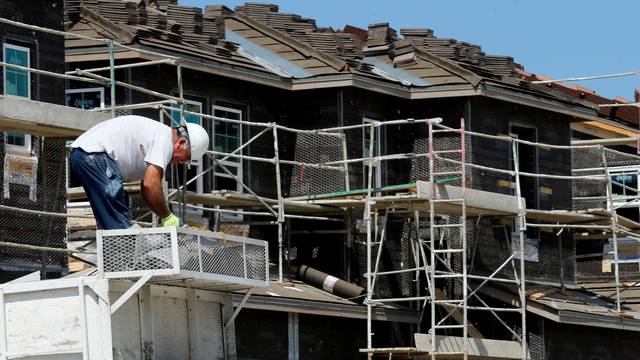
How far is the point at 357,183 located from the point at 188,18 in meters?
4.51

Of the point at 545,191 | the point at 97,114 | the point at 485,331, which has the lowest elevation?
the point at 485,331

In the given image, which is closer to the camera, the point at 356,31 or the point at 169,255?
the point at 169,255

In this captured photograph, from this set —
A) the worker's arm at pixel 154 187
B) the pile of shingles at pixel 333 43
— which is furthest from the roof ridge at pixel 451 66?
the worker's arm at pixel 154 187

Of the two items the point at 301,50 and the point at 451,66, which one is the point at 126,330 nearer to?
the point at 301,50

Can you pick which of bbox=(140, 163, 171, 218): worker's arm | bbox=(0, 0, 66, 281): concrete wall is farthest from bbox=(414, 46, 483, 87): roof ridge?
bbox=(140, 163, 171, 218): worker's arm

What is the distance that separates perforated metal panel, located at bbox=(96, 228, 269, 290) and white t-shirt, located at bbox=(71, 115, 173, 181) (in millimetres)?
754

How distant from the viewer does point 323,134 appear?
3166cm

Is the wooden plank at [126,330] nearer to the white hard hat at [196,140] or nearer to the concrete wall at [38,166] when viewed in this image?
the white hard hat at [196,140]

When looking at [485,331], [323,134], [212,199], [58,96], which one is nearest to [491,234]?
[485,331]

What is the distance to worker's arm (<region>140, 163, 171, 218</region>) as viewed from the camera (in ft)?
49.0

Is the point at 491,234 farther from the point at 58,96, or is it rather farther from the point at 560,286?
the point at 58,96

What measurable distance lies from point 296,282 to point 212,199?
2943mm

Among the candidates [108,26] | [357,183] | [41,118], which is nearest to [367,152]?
[357,183]

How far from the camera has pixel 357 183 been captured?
3225 centimetres
